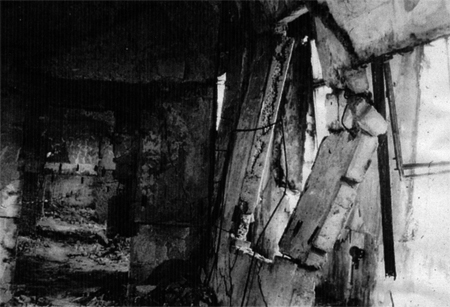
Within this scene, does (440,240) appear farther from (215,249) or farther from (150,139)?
(150,139)

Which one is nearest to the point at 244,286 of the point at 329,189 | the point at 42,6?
the point at 329,189

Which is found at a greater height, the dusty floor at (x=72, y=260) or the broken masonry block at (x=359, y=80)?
the broken masonry block at (x=359, y=80)

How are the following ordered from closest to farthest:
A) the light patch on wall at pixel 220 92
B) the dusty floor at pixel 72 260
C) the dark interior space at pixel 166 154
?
the dark interior space at pixel 166 154, the dusty floor at pixel 72 260, the light patch on wall at pixel 220 92

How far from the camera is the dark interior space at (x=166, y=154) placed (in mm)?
4148

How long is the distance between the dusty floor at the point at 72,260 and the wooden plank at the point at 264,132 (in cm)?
164

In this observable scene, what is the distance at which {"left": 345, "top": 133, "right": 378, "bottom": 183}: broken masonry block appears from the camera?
10.6 ft

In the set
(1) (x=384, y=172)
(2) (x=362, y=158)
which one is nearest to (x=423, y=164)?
(1) (x=384, y=172)

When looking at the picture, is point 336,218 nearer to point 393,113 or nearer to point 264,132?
point 393,113

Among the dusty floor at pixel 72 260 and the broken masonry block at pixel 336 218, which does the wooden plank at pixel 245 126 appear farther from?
the dusty floor at pixel 72 260

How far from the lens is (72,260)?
15.3 ft

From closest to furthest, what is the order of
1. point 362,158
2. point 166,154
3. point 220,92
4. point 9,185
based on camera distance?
1. point 362,158
2. point 9,185
3. point 166,154
4. point 220,92

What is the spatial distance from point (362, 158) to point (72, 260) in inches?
142

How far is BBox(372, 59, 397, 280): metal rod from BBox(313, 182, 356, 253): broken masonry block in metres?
0.30

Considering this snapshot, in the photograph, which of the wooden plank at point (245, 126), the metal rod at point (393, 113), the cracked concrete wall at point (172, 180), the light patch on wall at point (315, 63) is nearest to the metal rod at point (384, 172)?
the metal rod at point (393, 113)
